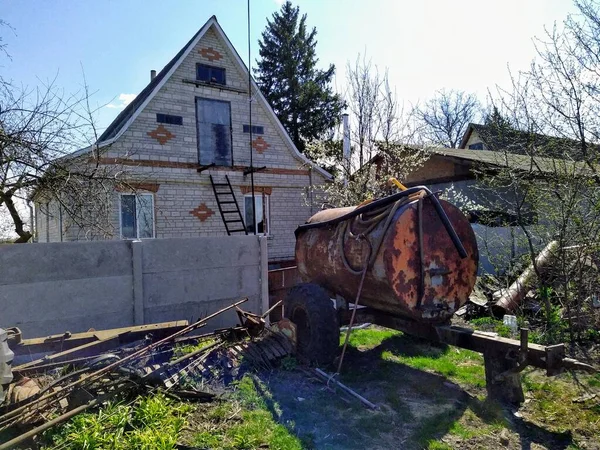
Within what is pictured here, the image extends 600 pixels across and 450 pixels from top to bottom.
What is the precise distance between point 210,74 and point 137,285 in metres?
10.1

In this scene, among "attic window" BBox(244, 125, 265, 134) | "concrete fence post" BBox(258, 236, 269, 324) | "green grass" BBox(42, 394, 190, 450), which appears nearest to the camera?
"green grass" BBox(42, 394, 190, 450)

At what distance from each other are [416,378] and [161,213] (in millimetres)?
10051

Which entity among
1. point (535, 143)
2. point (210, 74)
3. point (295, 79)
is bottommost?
point (535, 143)

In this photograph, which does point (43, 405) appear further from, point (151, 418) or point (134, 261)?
point (134, 261)

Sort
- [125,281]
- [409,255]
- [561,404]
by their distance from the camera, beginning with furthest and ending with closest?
[125,281]
[409,255]
[561,404]

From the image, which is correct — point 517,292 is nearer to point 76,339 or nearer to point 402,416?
point 402,416

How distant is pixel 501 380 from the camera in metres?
4.07

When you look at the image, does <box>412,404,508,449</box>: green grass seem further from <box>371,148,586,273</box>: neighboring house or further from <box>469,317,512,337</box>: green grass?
<box>371,148,586,273</box>: neighboring house

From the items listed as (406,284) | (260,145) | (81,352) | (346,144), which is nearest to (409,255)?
(406,284)

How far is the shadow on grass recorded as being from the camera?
11.5 ft

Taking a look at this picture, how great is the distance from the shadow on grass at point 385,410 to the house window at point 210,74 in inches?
458

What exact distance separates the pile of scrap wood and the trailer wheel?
0.29 m

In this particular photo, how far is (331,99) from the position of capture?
24.4 m

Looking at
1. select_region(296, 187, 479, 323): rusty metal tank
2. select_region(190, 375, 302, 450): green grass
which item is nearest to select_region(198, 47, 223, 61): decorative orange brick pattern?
select_region(296, 187, 479, 323): rusty metal tank
